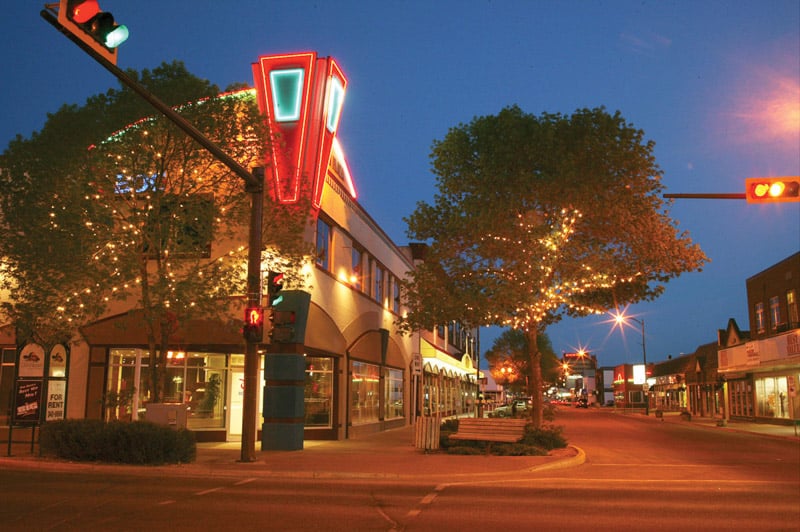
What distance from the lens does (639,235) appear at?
984 inches

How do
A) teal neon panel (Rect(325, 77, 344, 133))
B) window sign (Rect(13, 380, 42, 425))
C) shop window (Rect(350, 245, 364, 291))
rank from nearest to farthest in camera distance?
window sign (Rect(13, 380, 42, 425))
teal neon panel (Rect(325, 77, 344, 133))
shop window (Rect(350, 245, 364, 291))

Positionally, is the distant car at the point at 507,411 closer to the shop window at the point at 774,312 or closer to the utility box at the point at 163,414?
the shop window at the point at 774,312

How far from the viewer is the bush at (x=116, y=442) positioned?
16.2 m

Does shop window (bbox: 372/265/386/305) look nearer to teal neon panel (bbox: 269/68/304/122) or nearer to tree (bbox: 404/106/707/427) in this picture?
tree (bbox: 404/106/707/427)

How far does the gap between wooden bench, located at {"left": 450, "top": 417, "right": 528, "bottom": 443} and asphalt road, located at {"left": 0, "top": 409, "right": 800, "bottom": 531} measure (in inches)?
102

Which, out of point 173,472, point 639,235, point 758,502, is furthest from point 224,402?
point 758,502

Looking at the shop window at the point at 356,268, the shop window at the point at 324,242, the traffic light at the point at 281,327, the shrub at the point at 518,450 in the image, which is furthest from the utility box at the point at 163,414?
the shop window at the point at 356,268

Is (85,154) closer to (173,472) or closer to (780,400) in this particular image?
(173,472)

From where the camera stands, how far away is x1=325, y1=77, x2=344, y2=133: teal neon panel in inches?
899

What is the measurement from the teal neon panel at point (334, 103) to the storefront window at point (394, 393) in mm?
14621

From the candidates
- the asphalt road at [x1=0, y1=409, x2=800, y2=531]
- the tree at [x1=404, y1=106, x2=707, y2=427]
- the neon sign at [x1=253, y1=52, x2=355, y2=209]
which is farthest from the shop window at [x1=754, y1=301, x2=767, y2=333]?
the neon sign at [x1=253, y1=52, x2=355, y2=209]

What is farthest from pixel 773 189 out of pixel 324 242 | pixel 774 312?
pixel 774 312

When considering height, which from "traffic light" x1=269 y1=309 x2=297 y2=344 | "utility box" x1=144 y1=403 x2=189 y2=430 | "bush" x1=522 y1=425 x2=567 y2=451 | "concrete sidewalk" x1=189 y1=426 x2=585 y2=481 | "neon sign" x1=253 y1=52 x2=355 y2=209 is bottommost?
"concrete sidewalk" x1=189 y1=426 x2=585 y2=481

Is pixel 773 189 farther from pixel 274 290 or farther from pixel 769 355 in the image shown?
pixel 769 355
